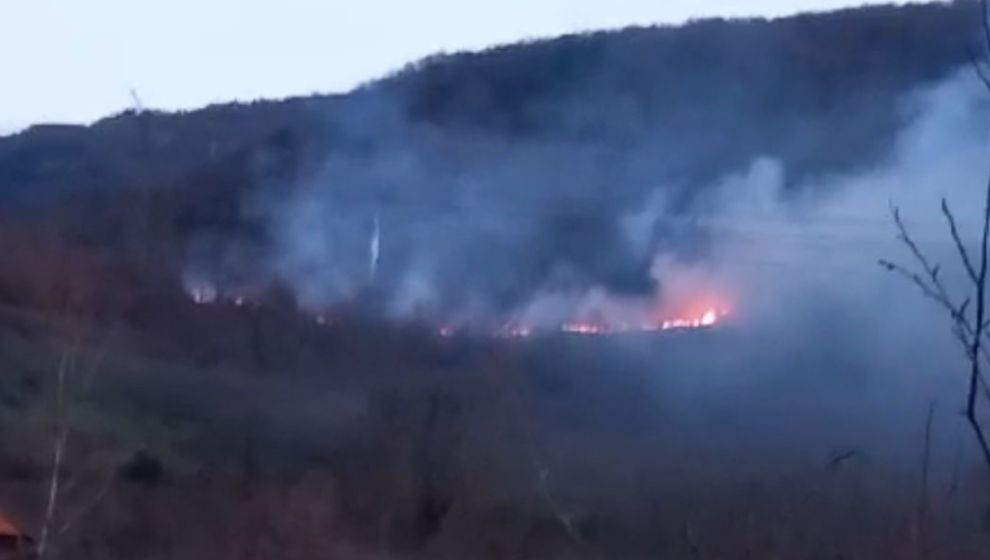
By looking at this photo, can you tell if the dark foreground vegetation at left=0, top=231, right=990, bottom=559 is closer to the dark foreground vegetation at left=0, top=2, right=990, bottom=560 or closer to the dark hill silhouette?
the dark foreground vegetation at left=0, top=2, right=990, bottom=560

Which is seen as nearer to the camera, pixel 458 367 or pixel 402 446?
pixel 402 446

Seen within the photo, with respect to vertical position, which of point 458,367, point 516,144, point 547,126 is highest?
point 547,126

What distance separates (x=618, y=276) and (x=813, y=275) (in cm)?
417

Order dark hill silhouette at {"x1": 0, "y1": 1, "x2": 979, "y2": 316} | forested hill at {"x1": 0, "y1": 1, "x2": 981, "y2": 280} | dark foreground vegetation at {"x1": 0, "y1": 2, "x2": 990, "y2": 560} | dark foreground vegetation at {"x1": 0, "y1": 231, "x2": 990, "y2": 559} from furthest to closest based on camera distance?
forested hill at {"x1": 0, "y1": 1, "x2": 981, "y2": 280}
dark hill silhouette at {"x1": 0, "y1": 1, "x2": 979, "y2": 316}
dark foreground vegetation at {"x1": 0, "y1": 2, "x2": 990, "y2": 560}
dark foreground vegetation at {"x1": 0, "y1": 231, "x2": 990, "y2": 559}

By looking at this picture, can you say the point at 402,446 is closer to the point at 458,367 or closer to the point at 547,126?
the point at 458,367

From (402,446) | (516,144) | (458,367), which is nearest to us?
(402,446)

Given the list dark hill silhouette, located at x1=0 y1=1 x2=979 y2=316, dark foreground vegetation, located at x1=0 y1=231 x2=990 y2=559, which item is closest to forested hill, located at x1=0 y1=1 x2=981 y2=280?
dark hill silhouette, located at x1=0 y1=1 x2=979 y2=316

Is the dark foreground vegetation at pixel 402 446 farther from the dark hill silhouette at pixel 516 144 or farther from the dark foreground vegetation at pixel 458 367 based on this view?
the dark hill silhouette at pixel 516 144

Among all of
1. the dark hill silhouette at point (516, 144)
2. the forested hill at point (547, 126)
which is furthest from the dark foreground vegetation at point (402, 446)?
the forested hill at point (547, 126)

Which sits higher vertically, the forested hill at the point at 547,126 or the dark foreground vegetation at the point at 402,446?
the forested hill at the point at 547,126

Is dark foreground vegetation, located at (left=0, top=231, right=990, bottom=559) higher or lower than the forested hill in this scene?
lower

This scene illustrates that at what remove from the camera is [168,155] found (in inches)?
2074

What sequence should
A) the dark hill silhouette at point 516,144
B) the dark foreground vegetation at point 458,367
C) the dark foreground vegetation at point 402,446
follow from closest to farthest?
the dark foreground vegetation at point 402,446, the dark foreground vegetation at point 458,367, the dark hill silhouette at point 516,144

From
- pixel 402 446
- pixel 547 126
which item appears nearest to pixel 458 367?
pixel 402 446
